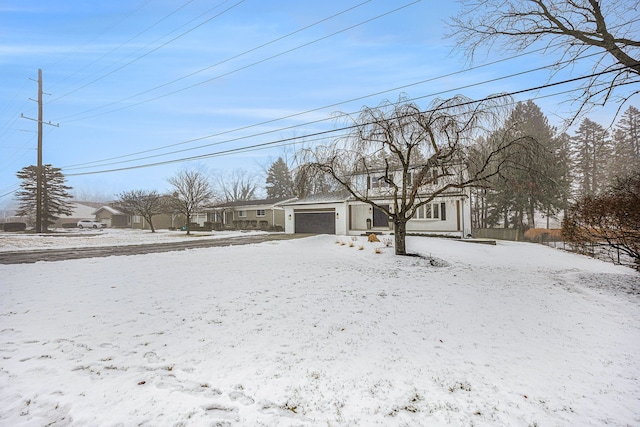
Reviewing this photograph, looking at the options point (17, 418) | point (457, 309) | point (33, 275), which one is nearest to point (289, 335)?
point (17, 418)

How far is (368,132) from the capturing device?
10977 millimetres

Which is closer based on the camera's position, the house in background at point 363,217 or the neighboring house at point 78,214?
the house in background at point 363,217

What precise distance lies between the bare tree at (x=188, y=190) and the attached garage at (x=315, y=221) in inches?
428

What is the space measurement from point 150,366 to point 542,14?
12.0m

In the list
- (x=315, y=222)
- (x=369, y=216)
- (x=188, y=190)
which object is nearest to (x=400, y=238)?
(x=369, y=216)

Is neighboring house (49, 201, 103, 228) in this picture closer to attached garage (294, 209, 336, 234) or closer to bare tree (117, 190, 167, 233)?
bare tree (117, 190, 167, 233)

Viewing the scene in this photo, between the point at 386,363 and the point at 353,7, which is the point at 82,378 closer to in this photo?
the point at 386,363

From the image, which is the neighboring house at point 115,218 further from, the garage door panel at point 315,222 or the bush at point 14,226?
the garage door panel at point 315,222

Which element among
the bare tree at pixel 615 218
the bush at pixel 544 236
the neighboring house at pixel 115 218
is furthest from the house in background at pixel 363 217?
the neighboring house at pixel 115 218

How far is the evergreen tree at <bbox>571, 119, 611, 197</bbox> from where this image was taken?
3447 centimetres

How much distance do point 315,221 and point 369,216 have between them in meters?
4.86

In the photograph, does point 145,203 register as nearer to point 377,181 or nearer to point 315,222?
point 315,222

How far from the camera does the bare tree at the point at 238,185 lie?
51.8m

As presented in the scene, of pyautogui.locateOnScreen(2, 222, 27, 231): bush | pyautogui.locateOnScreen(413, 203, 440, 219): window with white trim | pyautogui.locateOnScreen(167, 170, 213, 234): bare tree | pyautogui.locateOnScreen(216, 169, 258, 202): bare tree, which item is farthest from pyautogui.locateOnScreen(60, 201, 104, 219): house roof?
pyautogui.locateOnScreen(413, 203, 440, 219): window with white trim
